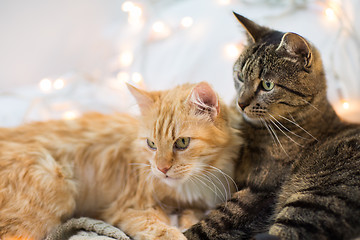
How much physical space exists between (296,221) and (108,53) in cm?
251

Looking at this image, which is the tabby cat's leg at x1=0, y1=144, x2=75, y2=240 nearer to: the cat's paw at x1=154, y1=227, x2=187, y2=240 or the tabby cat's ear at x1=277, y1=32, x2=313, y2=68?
the cat's paw at x1=154, y1=227, x2=187, y2=240

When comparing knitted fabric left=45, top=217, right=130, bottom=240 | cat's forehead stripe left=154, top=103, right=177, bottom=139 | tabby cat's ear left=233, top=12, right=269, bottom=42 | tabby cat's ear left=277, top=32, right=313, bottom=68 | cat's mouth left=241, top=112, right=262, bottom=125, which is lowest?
knitted fabric left=45, top=217, right=130, bottom=240

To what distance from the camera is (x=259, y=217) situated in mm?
1274

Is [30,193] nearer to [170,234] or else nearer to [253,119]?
[170,234]

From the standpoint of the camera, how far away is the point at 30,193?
136cm

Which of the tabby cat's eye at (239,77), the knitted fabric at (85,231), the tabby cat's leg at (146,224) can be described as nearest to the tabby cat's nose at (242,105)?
the tabby cat's eye at (239,77)

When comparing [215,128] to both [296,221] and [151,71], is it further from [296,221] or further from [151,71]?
[151,71]

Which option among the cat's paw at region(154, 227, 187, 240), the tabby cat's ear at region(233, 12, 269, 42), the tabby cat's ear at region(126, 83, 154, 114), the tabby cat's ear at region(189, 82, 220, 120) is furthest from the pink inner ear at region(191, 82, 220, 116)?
the cat's paw at region(154, 227, 187, 240)

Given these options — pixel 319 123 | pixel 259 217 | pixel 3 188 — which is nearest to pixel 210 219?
pixel 259 217

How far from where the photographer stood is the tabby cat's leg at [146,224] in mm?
1281

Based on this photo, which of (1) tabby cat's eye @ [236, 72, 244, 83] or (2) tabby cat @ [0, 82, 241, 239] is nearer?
(2) tabby cat @ [0, 82, 241, 239]

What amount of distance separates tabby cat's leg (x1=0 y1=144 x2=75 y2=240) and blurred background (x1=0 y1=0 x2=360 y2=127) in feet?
2.22

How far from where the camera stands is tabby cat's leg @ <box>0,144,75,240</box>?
1316 mm

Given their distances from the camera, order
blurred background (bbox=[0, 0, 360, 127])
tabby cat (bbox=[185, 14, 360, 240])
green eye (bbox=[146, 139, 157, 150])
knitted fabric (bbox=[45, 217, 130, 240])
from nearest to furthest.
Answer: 1. tabby cat (bbox=[185, 14, 360, 240])
2. knitted fabric (bbox=[45, 217, 130, 240])
3. green eye (bbox=[146, 139, 157, 150])
4. blurred background (bbox=[0, 0, 360, 127])
